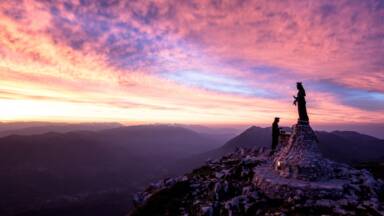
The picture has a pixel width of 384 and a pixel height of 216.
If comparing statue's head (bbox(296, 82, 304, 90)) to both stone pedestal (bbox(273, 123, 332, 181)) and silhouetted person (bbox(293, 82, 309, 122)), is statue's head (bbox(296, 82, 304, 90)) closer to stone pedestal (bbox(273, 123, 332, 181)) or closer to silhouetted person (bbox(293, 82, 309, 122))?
silhouetted person (bbox(293, 82, 309, 122))

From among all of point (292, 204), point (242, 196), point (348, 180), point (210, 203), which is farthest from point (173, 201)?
point (348, 180)

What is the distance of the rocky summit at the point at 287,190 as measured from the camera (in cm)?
1998

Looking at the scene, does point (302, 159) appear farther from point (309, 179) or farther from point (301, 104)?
point (301, 104)

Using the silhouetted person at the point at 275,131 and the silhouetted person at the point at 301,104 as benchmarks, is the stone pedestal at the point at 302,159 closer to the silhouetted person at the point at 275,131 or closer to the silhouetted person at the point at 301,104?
the silhouetted person at the point at 301,104

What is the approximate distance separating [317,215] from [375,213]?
391 cm

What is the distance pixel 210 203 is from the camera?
24.5 m

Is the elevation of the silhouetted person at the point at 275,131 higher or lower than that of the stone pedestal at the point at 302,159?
higher

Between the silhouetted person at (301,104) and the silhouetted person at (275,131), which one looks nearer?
the silhouetted person at (301,104)

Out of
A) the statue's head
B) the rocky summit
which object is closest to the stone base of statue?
the rocky summit

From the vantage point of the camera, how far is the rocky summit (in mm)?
19984

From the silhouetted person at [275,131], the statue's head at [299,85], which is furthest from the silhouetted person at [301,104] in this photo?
the silhouetted person at [275,131]

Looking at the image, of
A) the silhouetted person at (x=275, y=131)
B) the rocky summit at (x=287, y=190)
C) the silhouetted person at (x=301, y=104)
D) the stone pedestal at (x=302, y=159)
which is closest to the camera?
the rocky summit at (x=287, y=190)

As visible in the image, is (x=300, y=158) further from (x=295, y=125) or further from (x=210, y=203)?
(x=210, y=203)

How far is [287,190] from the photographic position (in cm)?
2180
